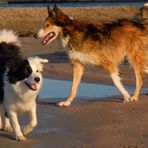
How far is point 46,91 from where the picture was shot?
11914 mm

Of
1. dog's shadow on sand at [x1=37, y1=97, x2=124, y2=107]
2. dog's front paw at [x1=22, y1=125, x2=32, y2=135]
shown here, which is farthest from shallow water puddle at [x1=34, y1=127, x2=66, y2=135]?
dog's shadow on sand at [x1=37, y1=97, x2=124, y2=107]

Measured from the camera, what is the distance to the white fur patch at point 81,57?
10570mm

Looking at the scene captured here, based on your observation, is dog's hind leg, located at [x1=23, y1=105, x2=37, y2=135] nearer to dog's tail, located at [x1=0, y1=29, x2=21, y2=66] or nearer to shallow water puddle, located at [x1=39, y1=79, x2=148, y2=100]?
dog's tail, located at [x1=0, y1=29, x2=21, y2=66]

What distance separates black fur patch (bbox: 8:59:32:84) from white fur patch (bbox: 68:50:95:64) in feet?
8.37

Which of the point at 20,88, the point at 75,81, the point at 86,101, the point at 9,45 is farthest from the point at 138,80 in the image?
the point at 20,88

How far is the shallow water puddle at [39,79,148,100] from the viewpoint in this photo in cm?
1143

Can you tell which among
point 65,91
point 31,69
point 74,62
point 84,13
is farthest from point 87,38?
point 84,13

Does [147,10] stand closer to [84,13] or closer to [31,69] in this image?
[31,69]

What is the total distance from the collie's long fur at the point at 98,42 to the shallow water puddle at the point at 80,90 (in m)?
0.65

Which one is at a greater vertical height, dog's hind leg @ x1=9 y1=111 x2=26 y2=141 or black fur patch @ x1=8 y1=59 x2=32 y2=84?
black fur patch @ x1=8 y1=59 x2=32 y2=84

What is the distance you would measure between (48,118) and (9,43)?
4.23ft

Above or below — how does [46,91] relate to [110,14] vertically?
above

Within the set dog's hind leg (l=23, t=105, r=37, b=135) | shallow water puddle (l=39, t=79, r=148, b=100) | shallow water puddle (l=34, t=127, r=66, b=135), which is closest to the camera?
dog's hind leg (l=23, t=105, r=37, b=135)

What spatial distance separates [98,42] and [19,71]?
116 inches
